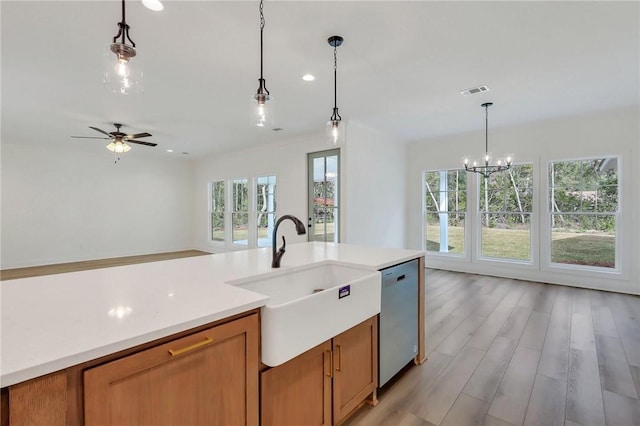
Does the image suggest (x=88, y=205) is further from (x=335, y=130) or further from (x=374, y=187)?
(x=335, y=130)

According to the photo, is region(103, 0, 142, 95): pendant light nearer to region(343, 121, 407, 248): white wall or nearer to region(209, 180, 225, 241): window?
region(343, 121, 407, 248): white wall

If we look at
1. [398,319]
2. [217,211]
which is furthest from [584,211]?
[217,211]

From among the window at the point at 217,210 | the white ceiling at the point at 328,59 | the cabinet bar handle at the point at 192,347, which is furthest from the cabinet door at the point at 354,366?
the window at the point at 217,210

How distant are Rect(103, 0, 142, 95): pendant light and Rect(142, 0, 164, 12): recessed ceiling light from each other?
0.74 metres

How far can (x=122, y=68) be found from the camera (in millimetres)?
1445

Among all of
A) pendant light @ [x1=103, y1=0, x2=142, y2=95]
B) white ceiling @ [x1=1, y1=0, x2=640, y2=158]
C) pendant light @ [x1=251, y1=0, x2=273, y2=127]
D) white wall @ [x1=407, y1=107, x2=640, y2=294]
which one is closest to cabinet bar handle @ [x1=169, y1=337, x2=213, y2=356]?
pendant light @ [x1=103, y1=0, x2=142, y2=95]

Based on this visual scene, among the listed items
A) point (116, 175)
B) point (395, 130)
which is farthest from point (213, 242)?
point (395, 130)

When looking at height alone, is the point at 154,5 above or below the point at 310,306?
above

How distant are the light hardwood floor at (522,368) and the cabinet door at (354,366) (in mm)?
195

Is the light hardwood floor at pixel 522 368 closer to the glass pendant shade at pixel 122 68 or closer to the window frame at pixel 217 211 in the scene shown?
the glass pendant shade at pixel 122 68

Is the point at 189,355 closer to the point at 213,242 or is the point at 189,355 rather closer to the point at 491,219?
the point at 491,219

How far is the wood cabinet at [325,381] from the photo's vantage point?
1303 mm

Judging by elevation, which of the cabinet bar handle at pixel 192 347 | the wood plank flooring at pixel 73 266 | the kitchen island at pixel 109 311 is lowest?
the wood plank flooring at pixel 73 266

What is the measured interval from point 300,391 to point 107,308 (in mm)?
910
